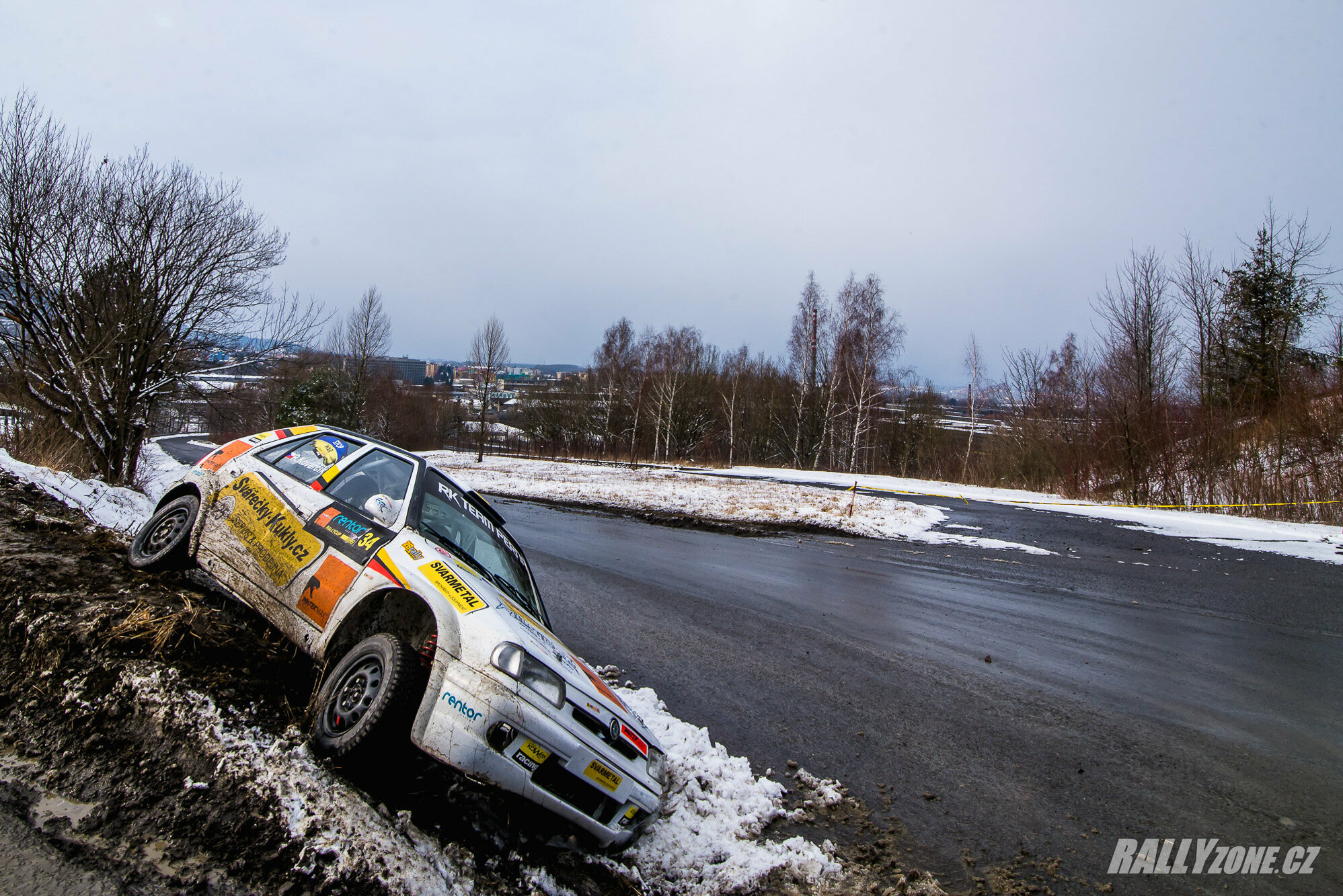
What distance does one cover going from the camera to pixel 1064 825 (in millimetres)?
3764

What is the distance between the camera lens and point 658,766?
11.8ft

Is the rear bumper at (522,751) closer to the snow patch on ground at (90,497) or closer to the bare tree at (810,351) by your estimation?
the snow patch on ground at (90,497)

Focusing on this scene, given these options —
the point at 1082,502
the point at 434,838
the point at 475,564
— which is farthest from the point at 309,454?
the point at 1082,502

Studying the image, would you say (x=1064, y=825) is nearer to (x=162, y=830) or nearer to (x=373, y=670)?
(x=373, y=670)

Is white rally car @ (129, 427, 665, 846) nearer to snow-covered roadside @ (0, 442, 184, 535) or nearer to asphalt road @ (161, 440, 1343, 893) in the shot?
asphalt road @ (161, 440, 1343, 893)

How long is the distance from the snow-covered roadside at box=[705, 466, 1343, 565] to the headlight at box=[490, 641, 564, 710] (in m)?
A: 14.0

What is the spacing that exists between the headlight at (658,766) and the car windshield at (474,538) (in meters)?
1.26

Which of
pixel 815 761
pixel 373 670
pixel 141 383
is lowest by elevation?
pixel 815 761

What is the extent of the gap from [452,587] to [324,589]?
0.94 m

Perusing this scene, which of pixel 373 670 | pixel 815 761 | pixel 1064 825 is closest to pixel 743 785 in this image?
pixel 815 761

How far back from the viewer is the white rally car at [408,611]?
2982 mm

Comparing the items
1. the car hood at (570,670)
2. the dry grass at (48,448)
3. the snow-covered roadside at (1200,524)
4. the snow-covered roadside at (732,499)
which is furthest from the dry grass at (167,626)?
the snow-covered roadside at (1200,524)

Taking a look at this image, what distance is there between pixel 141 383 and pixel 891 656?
47.3ft

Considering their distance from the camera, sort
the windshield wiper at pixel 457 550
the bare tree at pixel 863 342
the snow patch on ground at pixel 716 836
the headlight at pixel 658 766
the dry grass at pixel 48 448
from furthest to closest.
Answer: the bare tree at pixel 863 342
the dry grass at pixel 48 448
the windshield wiper at pixel 457 550
the headlight at pixel 658 766
the snow patch on ground at pixel 716 836
